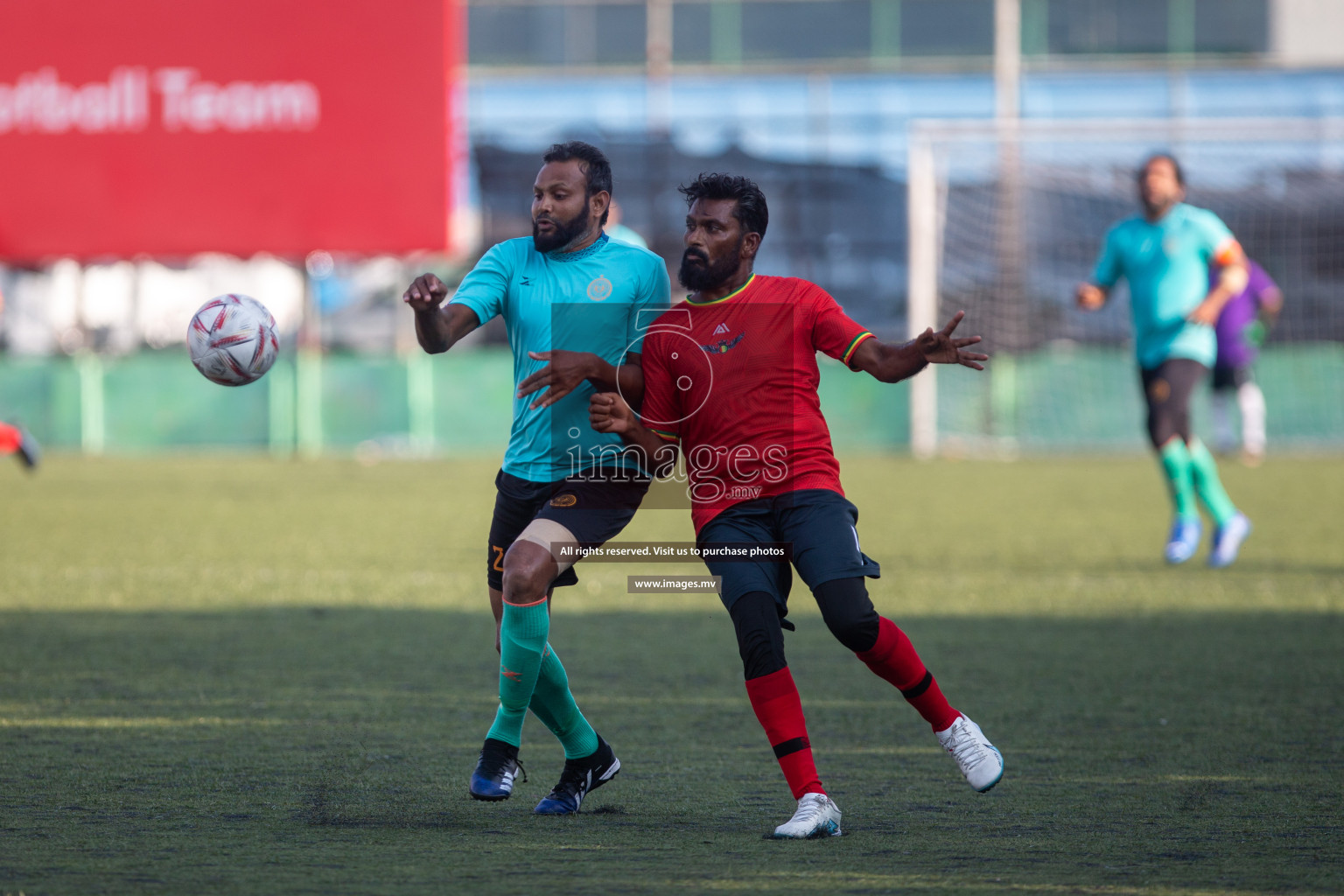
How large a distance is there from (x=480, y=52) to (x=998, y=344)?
43.2ft

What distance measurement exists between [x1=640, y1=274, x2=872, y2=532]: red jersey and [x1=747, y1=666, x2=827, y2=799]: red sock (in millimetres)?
500

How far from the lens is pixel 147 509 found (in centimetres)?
1430

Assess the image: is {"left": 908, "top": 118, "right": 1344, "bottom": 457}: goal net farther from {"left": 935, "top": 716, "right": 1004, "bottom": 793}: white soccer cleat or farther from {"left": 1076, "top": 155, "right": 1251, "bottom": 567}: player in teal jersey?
{"left": 935, "top": 716, "right": 1004, "bottom": 793}: white soccer cleat

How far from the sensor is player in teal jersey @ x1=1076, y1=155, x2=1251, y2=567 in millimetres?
9867

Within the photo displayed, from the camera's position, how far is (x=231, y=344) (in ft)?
17.0

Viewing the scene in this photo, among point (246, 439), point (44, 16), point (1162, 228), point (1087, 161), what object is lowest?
point (246, 439)

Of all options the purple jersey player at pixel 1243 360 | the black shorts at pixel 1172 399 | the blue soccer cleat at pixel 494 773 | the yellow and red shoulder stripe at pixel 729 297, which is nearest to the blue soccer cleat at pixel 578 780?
the blue soccer cleat at pixel 494 773

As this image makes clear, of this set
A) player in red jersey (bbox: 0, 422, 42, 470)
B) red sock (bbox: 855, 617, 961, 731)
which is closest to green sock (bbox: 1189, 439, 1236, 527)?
red sock (bbox: 855, 617, 961, 731)

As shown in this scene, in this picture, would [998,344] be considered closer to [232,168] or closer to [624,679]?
[232,168]

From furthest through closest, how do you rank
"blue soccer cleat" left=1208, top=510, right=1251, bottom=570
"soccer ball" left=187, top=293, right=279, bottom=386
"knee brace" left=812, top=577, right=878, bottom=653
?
"blue soccer cleat" left=1208, top=510, right=1251, bottom=570, "soccer ball" left=187, top=293, right=279, bottom=386, "knee brace" left=812, top=577, right=878, bottom=653

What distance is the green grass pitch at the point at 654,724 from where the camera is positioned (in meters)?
3.72

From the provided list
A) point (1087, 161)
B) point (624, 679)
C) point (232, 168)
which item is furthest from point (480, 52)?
point (624, 679)

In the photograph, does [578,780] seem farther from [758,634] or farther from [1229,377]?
[1229,377]

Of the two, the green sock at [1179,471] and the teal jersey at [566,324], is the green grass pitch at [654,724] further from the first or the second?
the teal jersey at [566,324]
